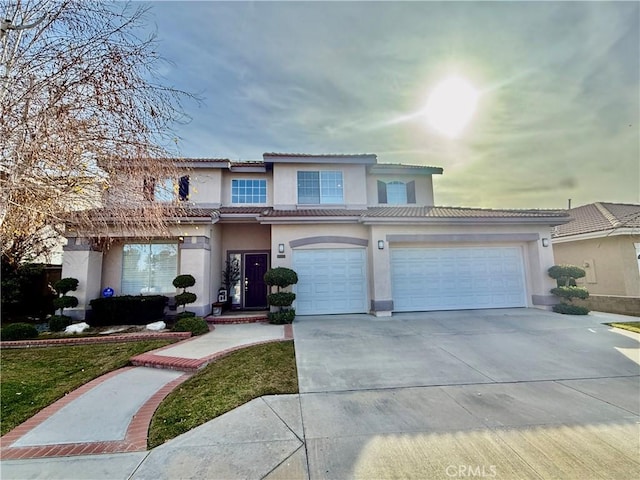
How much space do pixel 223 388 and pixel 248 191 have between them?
1026 centimetres

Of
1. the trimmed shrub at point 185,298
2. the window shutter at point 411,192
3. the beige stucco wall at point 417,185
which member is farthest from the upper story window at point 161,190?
the window shutter at point 411,192

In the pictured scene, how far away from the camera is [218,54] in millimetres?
6926

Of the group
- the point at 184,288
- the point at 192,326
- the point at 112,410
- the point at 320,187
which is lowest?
the point at 112,410

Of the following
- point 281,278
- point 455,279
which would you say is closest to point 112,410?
point 281,278

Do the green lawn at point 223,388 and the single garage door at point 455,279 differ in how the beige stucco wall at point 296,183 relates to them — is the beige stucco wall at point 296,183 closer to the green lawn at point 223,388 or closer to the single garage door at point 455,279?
the single garage door at point 455,279

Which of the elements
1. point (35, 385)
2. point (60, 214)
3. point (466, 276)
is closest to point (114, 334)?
point (35, 385)

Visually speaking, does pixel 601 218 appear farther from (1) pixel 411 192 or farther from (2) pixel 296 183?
(2) pixel 296 183

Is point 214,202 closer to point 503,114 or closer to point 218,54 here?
point 218,54

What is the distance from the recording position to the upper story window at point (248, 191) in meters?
13.8

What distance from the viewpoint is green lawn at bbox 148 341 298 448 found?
13.2ft

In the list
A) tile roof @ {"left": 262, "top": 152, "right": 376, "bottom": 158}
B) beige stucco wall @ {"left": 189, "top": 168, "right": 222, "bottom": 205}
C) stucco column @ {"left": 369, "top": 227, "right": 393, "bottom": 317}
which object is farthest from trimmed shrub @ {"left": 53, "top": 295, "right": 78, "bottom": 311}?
stucco column @ {"left": 369, "top": 227, "right": 393, "bottom": 317}

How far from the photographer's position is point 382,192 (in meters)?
14.5

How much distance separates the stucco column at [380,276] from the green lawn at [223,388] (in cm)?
487

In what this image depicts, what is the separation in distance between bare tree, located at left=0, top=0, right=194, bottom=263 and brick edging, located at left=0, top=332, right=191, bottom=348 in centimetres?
513
